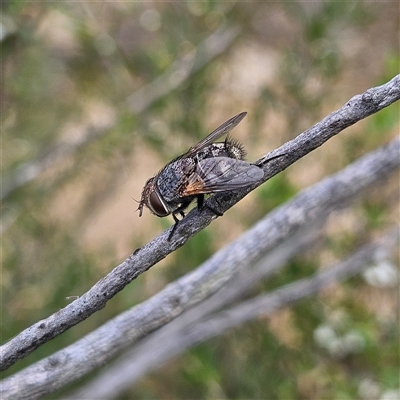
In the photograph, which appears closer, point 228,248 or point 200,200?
point 200,200

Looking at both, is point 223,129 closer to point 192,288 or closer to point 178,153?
point 192,288

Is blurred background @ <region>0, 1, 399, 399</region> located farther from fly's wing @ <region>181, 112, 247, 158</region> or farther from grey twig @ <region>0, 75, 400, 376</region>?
fly's wing @ <region>181, 112, 247, 158</region>

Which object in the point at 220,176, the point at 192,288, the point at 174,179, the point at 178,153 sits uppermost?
the point at 178,153

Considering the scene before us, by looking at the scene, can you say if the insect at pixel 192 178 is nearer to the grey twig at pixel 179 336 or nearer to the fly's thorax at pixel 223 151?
the fly's thorax at pixel 223 151

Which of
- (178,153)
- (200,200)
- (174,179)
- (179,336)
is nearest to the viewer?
(200,200)

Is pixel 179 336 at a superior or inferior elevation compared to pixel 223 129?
inferior

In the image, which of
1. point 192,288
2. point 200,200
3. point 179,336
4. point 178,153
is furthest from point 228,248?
point 178,153

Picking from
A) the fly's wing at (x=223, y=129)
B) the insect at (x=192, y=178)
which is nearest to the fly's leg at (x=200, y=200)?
the insect at (x=192, y=178)

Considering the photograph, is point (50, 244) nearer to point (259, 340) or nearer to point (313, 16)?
point (259, 340)
